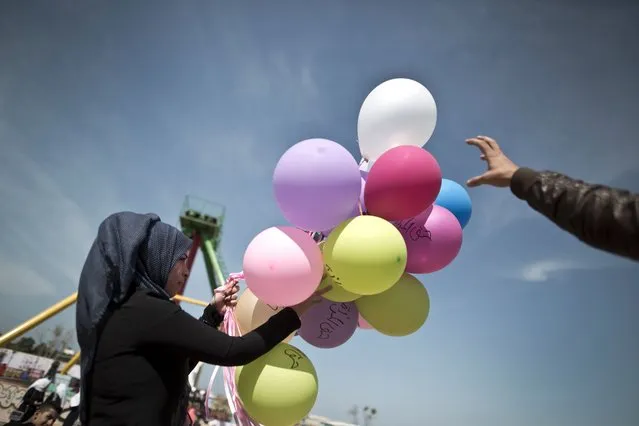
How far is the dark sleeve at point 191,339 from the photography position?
1246 mm

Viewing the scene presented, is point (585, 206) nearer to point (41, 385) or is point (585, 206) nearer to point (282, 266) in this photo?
point (282, 266)

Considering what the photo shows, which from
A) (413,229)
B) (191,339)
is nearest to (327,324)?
(413,229)

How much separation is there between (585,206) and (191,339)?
1343 millimetres

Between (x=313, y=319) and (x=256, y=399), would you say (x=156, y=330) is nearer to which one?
(x=256, y=399)

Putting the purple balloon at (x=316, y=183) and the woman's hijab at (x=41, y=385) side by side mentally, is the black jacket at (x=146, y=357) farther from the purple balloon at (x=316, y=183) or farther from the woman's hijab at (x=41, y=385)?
the woman's hijab at (x=41, y=385)

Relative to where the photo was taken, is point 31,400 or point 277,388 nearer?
point 277,388

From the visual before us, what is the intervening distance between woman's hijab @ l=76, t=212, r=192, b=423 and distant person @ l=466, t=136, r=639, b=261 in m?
1.41

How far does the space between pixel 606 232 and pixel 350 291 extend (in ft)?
4.42

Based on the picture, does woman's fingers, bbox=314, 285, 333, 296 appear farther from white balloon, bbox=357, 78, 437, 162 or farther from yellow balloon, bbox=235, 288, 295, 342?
white balloon, bbox=357, 78, 437, 162

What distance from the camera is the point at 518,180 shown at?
1.14m

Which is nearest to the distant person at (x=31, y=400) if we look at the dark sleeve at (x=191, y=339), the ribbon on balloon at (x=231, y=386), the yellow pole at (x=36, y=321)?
the yellow pole at (x=36, y=321)

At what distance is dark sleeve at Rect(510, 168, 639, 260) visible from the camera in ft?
2.96

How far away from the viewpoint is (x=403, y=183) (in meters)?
2.07

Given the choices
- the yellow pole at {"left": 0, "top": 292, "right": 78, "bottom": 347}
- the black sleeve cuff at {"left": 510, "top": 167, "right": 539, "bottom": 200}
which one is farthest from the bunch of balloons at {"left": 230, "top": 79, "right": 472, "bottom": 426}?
the yellow pole at {"left": 0, "top": 292, "right": 78, "bottom": 347}
